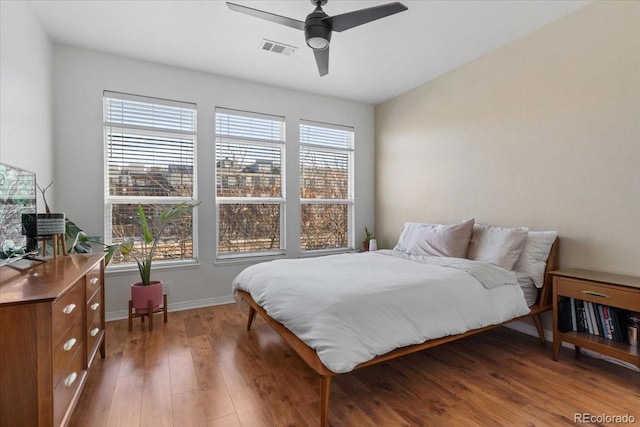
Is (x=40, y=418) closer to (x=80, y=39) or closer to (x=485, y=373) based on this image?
(x=485, y=373)

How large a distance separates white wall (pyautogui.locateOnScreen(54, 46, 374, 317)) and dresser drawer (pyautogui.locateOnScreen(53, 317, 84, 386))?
1.83 metres

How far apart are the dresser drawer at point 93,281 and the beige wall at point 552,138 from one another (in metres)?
3.40

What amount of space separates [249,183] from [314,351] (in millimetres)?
2701

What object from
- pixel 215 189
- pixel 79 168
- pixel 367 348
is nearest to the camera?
pixel 367 348

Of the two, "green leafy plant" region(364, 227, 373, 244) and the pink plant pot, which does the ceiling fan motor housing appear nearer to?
the pink plant pot

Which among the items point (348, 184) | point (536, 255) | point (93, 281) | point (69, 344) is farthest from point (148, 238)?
point (536, 255)

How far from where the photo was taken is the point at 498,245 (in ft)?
9.18

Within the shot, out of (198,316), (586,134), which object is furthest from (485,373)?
(198,316)

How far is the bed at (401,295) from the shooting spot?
67.3 inches

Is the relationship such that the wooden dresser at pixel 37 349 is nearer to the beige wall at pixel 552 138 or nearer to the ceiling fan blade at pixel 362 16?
the ceiling fan blade at pixel 362 16

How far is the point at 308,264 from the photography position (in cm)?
276

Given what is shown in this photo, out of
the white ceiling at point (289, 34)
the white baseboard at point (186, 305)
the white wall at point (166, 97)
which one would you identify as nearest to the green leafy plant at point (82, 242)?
the white wall at point (166, 97)

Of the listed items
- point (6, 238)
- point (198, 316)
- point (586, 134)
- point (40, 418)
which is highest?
point (586, 134)

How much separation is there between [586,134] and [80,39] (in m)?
4.56
